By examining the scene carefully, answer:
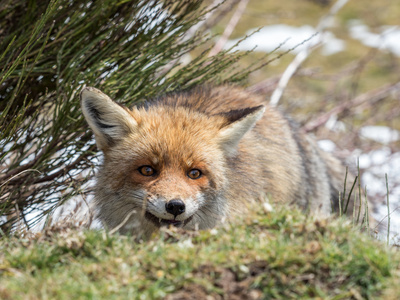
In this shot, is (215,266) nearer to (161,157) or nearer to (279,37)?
(161,157)

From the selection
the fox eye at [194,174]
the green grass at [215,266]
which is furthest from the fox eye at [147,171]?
the green grass at [215,266]

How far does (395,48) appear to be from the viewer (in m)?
20.5

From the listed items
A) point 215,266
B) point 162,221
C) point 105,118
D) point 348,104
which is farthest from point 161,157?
point 348,104

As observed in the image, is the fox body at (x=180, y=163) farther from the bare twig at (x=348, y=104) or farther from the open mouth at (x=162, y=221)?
the bare twig at (x=348, y=104)

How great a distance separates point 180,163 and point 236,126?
27.3 inches

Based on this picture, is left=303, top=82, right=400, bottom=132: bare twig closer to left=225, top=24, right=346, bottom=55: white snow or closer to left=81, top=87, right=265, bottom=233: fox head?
left=81, top=87, right=265, bottom=233: fox head

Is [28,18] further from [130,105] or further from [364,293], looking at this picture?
[364,293]

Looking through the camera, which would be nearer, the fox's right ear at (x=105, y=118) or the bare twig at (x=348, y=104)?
the fox's right ear at (x=105, y=118)

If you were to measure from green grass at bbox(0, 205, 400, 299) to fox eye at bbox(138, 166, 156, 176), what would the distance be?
114 cm

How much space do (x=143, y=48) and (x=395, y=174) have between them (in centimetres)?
666

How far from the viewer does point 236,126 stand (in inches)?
178

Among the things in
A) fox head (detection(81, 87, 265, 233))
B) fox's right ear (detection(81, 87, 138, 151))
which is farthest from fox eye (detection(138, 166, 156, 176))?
fox's right ear (detection(81, 87, 138, 151))

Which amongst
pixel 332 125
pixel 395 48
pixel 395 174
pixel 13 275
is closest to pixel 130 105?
pixel 13 275

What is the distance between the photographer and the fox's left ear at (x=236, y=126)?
445cm
